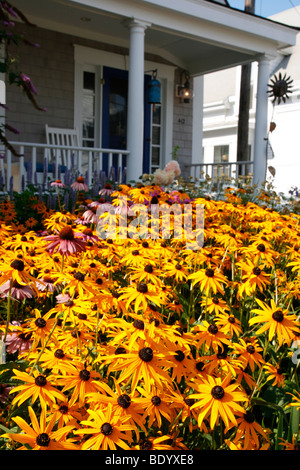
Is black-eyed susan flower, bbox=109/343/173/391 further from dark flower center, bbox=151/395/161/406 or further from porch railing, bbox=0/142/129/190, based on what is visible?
porch railing, bbox=0/142/129/190

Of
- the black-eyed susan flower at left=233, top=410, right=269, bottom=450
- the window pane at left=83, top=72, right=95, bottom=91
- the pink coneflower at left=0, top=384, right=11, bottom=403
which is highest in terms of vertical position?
the window pane at left=83, top=72, right=95, bottom=91

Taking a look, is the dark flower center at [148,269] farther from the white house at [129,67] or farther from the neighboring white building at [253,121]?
the neighboring white building at [253,121]

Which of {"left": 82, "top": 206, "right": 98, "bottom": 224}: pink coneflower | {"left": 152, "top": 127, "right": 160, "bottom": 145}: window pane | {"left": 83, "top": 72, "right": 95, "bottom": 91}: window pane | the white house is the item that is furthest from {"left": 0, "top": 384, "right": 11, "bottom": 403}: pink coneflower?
{"left": 152, "top": 127, "right": 160, "bottom": 145}: window pane

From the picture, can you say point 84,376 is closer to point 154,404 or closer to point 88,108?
point 154,404

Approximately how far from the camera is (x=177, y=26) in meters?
7.13

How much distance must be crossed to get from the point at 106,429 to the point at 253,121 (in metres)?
21.8

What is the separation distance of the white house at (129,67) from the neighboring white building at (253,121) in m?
5.92

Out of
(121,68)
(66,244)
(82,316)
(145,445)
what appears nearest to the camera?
(145,445)

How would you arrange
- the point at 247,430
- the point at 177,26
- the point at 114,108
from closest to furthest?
the point at 247,430 → the point at 177,26 → the point at 114,108

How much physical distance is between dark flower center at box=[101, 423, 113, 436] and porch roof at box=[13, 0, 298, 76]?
627 centimetres

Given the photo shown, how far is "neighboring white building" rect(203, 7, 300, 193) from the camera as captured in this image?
18.5 m

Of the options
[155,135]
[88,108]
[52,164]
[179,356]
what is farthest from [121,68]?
[179,356]

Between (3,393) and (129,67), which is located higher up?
(129,67)
